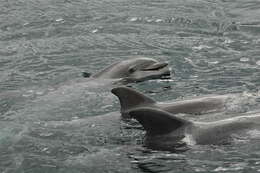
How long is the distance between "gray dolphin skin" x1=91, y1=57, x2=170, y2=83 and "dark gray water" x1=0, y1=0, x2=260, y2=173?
0.37m

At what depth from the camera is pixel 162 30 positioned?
20.5 meters

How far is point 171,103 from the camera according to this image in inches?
496

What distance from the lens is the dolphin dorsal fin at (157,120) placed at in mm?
10438

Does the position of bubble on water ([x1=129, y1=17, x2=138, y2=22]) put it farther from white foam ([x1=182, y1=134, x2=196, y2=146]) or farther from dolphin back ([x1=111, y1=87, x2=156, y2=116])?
white foam ([x1=182, y1=134, x2=196, y2=146])

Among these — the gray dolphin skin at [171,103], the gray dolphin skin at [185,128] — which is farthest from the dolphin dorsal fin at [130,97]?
the gray dolphin skin at [185,128]

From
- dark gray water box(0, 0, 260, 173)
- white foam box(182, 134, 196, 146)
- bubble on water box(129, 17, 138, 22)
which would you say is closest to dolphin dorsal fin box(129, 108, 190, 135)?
white foam box(182, 134, 196, 146)

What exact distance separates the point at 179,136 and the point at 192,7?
12954 millimetres

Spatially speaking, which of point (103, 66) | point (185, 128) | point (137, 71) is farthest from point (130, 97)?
point (103, 66)

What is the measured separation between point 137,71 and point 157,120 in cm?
552

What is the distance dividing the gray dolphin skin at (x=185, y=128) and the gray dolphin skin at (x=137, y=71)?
16.9 ft

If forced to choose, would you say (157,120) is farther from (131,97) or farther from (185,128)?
(131,97)

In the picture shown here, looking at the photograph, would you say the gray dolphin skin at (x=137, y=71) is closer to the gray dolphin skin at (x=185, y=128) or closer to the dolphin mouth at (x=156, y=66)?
the dolphin mouth at (x=156, y=66)

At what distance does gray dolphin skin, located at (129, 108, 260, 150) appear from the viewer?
10500 mm

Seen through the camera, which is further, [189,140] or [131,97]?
[131,97]
